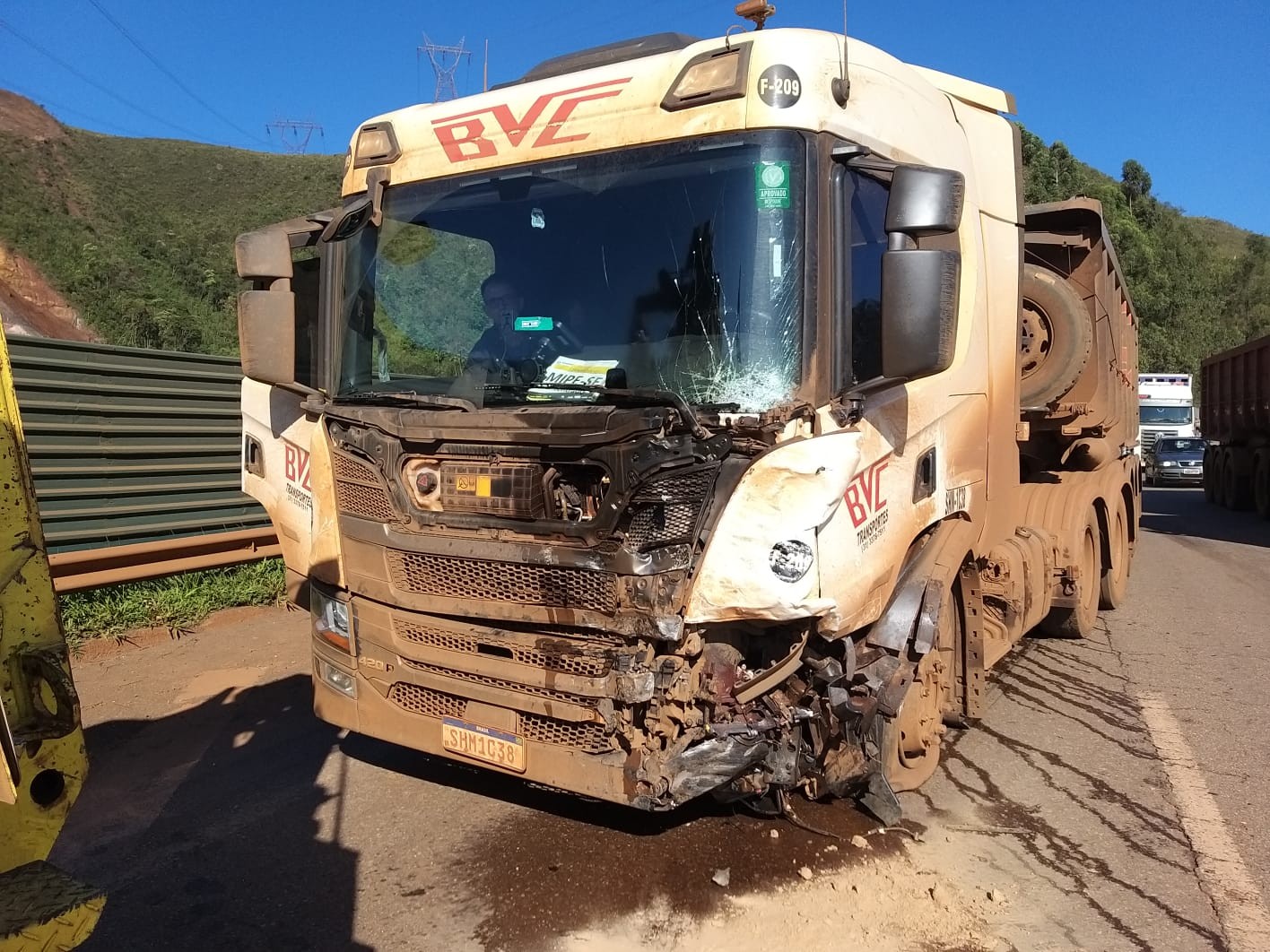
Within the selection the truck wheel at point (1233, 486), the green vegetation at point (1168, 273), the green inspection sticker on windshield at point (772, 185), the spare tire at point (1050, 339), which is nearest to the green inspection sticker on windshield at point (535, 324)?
the green inspection sticker on windshield at point (772, 185)

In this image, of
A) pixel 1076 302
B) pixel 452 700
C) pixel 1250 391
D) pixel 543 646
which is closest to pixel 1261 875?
pixel 543 646

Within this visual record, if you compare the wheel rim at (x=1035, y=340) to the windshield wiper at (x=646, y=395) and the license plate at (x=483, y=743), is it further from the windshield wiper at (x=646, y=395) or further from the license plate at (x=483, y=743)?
the license plate at (x=483, y=743)

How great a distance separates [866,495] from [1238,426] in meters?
18.8

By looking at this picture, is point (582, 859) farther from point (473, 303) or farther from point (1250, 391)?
point (1250, 391)

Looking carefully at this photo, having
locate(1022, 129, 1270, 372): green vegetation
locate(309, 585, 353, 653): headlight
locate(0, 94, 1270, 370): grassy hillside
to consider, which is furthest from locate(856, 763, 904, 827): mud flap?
locate(1022, 129, 1270, 372): green vegetation

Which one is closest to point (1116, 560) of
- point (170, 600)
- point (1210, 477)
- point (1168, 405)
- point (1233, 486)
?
point (170, 600)

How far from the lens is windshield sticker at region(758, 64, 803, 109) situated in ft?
11.2

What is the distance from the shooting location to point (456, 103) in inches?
168

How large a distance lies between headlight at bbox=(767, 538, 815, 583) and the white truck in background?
27142mm

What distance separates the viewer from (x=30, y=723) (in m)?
2.28

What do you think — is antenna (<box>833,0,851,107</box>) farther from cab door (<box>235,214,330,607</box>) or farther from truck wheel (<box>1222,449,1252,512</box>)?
truck wheel (<box>1222,449,1252,512</box>)

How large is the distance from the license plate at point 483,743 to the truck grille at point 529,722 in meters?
0.04

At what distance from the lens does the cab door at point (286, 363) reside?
13.7 ft

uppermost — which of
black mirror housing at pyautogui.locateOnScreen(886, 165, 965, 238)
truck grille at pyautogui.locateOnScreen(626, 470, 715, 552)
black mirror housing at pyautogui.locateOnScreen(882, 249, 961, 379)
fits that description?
black mirror housing at pyautogui.locateOnScreen(886, 165, 965, 238)
